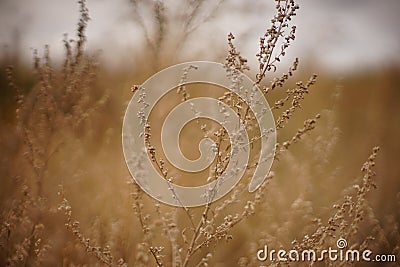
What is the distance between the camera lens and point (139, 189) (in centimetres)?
162

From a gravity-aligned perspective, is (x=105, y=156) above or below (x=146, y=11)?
below

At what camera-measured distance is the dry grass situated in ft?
6.03

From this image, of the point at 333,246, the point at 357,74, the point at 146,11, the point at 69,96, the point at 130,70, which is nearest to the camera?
the point at 333,246

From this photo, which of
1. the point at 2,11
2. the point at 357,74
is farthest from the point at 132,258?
the point at 357,74

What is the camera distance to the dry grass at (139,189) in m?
1.84

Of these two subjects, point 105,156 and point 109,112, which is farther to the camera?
point 109,112

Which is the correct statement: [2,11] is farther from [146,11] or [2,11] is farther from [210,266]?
[210,266]

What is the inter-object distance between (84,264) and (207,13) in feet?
5.00

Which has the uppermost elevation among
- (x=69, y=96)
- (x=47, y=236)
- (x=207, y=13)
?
(x=207, y=13)

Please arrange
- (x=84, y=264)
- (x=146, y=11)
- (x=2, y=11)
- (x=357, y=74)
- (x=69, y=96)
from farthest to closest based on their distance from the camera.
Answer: (x=357, y=74) → (x=2, y=11) → (x=146, y=11) → (x=69, y=96) → (x=84, y=264)

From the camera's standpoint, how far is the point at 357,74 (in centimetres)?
322

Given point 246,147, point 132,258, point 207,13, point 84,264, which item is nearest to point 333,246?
point 246,147

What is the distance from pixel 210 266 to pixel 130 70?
1537 mm

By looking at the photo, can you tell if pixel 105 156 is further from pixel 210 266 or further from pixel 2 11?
pixel 2 11
